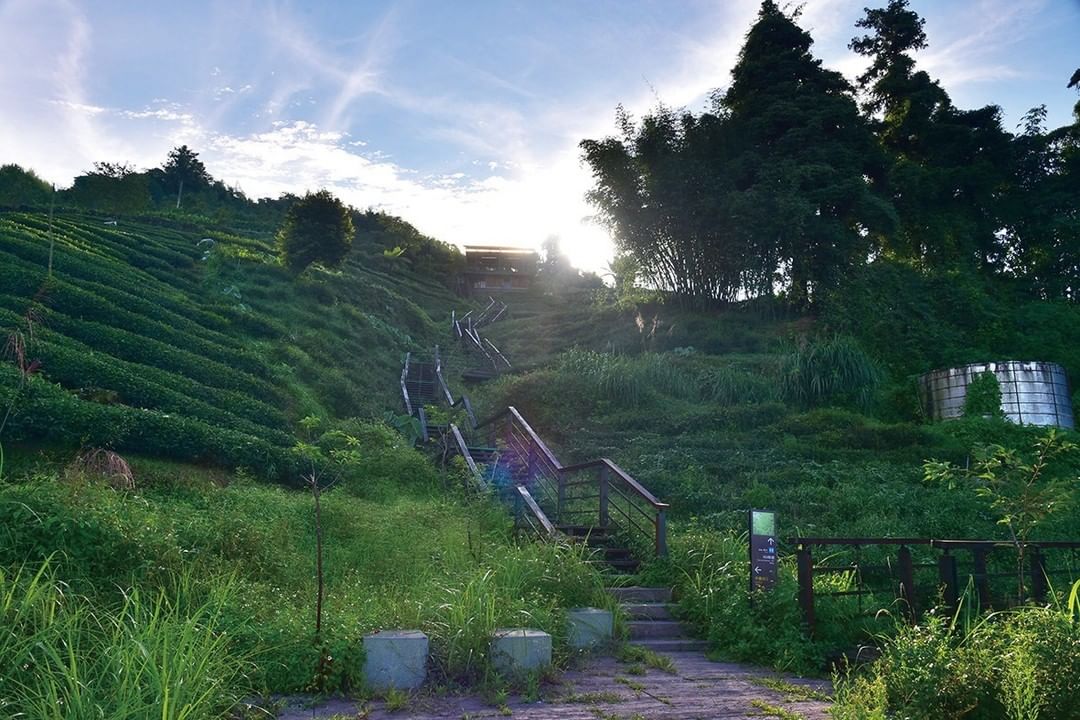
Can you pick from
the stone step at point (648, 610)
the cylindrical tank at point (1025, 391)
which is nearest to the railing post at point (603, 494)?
the stone step at point (648, 610)

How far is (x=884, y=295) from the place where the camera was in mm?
24125

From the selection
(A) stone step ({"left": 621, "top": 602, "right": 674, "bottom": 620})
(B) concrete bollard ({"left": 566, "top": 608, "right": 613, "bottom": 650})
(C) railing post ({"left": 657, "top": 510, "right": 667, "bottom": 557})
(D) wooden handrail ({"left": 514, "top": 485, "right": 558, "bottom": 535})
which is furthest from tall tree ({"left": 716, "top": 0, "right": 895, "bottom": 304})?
(B) concrete bollard ({"left": 566, "top": 608, "right": 613, "bottom": 650})

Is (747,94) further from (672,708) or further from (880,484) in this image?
(672,708)

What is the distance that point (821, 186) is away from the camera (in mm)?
25219

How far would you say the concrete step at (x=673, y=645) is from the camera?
7254 mm

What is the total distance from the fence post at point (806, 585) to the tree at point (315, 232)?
1095 inches

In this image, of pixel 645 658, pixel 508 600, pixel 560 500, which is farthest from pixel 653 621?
pixel 560 500

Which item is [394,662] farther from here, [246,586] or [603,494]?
[603,494]

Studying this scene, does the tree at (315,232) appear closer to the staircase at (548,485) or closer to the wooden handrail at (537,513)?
the staircase at (548,485)

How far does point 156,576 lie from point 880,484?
38.0 feet

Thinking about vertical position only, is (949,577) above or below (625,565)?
above

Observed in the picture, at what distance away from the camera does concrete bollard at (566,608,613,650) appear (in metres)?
6.66

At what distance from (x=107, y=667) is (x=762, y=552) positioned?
5.40 metres

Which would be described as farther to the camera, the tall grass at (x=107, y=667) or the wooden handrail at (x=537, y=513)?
the wooden handrail at (x=537, y=513)
